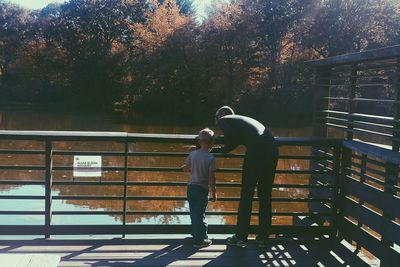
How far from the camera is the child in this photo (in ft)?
16.1

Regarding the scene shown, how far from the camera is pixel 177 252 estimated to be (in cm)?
488

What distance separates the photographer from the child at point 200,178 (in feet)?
16.1

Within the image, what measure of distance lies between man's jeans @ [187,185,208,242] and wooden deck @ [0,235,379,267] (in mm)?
171

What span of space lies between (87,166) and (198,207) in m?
1.26

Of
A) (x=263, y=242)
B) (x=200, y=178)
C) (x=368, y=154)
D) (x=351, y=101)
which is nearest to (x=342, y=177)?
(x=368, y=154)

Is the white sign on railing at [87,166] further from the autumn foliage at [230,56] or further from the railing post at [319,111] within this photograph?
the autumn foliage at [230,56]

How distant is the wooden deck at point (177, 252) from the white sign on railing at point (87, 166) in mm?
703

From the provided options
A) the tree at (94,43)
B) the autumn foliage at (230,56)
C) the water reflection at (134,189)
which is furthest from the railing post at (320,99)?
the tree at (94,43)

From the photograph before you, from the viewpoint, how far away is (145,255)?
4.78 m

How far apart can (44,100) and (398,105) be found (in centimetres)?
4696

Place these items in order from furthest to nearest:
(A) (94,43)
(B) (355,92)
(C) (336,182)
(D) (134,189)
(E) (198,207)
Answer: (A) (94,43) → (D) (134,189) → (C) (336,182) → (B) (355,92) → (E) (198,207)

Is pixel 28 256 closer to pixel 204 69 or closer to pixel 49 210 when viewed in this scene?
pixel 49 210

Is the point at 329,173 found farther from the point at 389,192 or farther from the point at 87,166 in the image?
the point at 87,166

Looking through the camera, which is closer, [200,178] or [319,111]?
[200,178]
